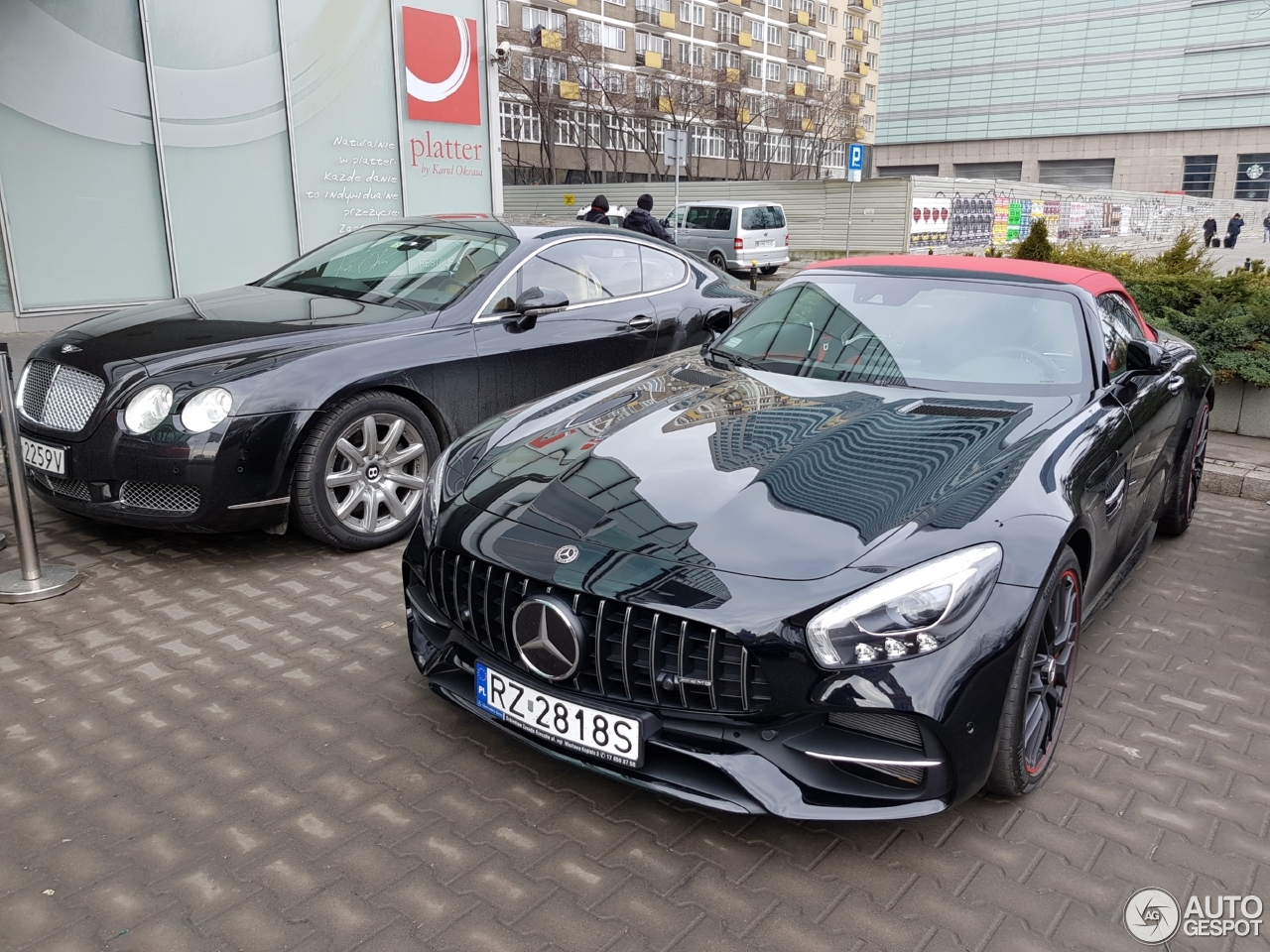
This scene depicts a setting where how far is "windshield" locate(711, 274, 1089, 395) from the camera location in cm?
352

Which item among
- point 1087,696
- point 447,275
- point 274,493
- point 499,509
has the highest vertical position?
point 447,275

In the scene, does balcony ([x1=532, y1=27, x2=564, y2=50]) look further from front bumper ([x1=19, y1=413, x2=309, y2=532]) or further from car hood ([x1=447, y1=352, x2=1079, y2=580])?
car hood ([x1=447, y1=352, x2=1079, y2=580])

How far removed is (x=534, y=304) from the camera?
195 inches

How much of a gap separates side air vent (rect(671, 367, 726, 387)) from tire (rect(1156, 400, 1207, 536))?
2.44 metres

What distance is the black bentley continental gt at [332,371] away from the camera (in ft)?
13.5

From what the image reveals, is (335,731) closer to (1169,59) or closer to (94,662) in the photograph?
(94,662)

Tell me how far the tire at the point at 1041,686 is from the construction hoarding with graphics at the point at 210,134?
9624 mm

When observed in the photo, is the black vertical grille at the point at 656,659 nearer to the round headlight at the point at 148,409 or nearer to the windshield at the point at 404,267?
the round headlight at the point at 148,409

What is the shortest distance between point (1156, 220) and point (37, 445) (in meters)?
51.7

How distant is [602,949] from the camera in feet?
7.18

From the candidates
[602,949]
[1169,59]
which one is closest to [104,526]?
[602,949]

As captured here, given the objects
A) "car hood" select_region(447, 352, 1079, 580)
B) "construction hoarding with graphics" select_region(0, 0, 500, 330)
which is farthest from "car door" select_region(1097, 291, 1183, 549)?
"construction hoarding with graphics" select_region(0, 0, 500, 330)

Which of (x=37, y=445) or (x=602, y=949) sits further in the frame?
(x=37, y=445)

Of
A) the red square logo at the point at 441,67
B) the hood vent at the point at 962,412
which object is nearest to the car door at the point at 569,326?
the hood vent at the point at 962,412
